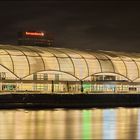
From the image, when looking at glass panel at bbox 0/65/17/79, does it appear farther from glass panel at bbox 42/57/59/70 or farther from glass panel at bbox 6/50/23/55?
glass panel at bbox 42/57/59/70

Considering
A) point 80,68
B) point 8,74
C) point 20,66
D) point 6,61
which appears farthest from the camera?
point 80,68

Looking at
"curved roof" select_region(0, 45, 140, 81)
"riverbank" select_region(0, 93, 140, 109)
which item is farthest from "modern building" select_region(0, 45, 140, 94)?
"riverbank" select_region(0, 93, 140, 109)

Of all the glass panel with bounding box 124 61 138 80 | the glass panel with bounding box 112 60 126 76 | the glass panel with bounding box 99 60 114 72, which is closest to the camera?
the glass panel with bounding box 99 60 114 72

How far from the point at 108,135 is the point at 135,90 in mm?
69027

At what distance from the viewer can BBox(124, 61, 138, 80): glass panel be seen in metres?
98.1

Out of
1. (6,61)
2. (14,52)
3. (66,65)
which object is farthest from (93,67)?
(6,61)

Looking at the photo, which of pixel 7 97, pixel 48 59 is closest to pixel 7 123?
pixel 7 97

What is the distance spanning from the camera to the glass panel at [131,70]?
98125 millimetres

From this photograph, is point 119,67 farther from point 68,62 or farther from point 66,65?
point 66,65

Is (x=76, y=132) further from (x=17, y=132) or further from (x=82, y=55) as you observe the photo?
(x=82, y=55)

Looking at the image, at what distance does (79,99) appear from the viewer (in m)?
64.4

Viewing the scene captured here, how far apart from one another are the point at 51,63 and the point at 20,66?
5.83 metres

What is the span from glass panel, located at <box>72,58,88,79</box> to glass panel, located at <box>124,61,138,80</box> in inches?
353

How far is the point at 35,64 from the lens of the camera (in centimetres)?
8788
